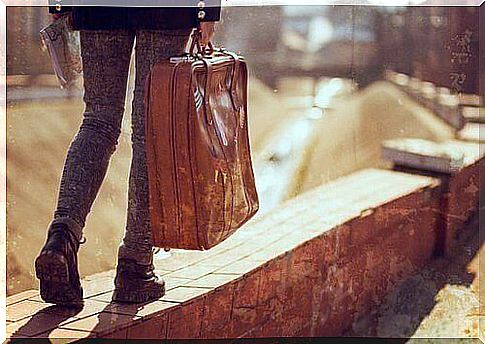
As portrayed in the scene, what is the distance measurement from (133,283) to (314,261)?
441mm

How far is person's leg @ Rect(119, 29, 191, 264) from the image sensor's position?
6.13 ft

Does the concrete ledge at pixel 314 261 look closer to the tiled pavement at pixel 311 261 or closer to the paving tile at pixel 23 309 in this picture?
the tiled pavement at pixel 311 261

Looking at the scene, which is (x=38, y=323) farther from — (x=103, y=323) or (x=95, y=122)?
(x=95, y=122)

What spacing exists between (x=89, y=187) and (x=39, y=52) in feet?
1.04

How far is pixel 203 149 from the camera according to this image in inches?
71.2

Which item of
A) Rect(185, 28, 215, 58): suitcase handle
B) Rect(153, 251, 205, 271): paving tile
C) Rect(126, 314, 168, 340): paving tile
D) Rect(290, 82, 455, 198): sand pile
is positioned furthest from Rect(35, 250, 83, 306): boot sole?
Rect(290, 82, 455, 198): sand pile

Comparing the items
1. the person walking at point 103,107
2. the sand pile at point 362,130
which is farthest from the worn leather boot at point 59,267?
the sand pile at point 362,130

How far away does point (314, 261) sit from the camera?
222cm

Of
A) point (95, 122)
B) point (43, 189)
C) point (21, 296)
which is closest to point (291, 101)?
point (95, 122)

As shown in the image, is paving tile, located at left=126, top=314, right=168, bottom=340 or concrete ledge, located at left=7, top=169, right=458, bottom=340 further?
concrete ledge, located at left=7, top=169, right=458, bottom=340

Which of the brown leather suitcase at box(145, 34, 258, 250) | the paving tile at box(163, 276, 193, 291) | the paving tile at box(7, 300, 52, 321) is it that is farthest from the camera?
the paving tile at box(163, 276, 193, 291)

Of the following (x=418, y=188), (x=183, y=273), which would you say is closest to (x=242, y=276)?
(x=183, y=273)

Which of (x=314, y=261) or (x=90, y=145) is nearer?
(x=90, y=145)

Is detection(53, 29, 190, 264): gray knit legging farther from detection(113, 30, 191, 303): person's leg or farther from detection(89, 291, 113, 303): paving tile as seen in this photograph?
detection(89, 291, 113, 303): paving tile
